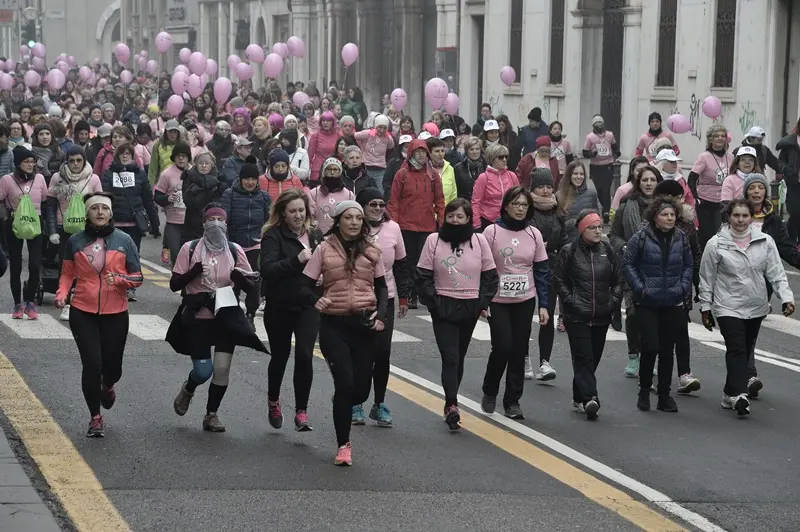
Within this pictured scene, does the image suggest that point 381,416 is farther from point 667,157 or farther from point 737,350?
point 667,157

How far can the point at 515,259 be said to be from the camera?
435 inches

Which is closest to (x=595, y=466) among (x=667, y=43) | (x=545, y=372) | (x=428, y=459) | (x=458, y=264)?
(x=428, y=459)

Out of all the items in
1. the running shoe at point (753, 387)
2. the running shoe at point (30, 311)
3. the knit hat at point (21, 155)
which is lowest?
the running shoe at point (30, 311)

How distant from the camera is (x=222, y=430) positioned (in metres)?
10.4

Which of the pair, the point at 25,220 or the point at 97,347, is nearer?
the point at 97,347

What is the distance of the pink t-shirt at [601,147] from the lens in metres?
25.2

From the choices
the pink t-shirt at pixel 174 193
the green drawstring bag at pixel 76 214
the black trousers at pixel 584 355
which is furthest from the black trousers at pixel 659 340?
the pink t-shirt at pixel 174 193

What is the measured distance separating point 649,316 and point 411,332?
4075mm

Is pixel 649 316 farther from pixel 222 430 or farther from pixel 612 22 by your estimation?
pixel 612 22

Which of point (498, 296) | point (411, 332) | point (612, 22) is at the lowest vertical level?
point (411, 332)

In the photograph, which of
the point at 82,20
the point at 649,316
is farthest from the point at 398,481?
the point at 82,20

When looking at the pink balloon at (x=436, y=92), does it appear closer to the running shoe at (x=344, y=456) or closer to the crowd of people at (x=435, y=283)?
the crowd of people at (x=435, y=283)

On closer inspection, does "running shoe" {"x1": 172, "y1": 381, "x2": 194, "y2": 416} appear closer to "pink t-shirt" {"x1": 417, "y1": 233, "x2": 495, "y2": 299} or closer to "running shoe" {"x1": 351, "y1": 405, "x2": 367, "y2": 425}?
"running shoe" {"x1": 351, "y1": 405, "x2": 367, "y2": 425}

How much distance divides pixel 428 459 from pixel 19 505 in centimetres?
247
